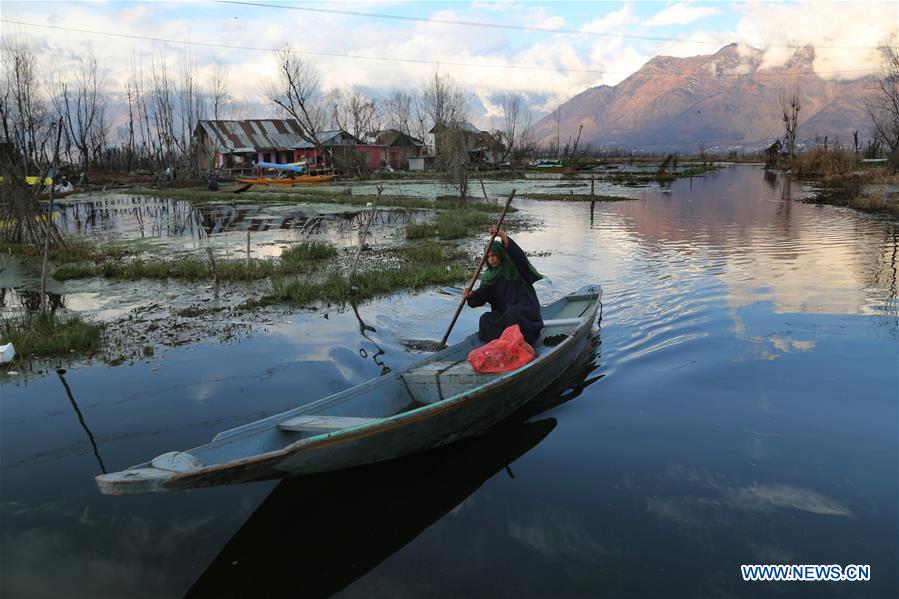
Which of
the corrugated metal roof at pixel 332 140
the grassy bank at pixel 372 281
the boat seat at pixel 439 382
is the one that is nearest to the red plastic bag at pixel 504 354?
the boat seat at pixel 439 382

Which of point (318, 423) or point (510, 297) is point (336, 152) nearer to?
point (510, 297)

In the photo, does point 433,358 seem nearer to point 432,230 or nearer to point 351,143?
point 432,230

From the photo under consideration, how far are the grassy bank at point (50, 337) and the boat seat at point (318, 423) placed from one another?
4553 mm

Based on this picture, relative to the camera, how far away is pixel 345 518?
4.36 metres

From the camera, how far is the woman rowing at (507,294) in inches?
237

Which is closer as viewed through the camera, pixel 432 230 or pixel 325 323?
pixel 325 323

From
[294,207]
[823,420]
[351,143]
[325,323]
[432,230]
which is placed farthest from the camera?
[351,143]

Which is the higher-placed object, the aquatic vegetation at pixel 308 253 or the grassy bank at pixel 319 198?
the grassy bank at pixel 319 198

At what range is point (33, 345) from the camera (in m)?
7.34

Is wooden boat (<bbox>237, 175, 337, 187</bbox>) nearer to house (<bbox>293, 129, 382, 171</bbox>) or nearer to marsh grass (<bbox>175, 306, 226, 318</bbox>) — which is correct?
house (<bbox>293, 129, 382, 171</bbox>)

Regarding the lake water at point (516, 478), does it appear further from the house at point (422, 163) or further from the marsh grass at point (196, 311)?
the house at point (422, 163)

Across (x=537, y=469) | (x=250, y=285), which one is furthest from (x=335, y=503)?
(x=250, y=285)

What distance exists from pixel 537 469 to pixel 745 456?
1783 millimetres

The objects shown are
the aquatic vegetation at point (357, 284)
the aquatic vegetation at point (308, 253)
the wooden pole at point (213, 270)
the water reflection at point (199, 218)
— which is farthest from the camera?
the water reflection at point (199, 218)
